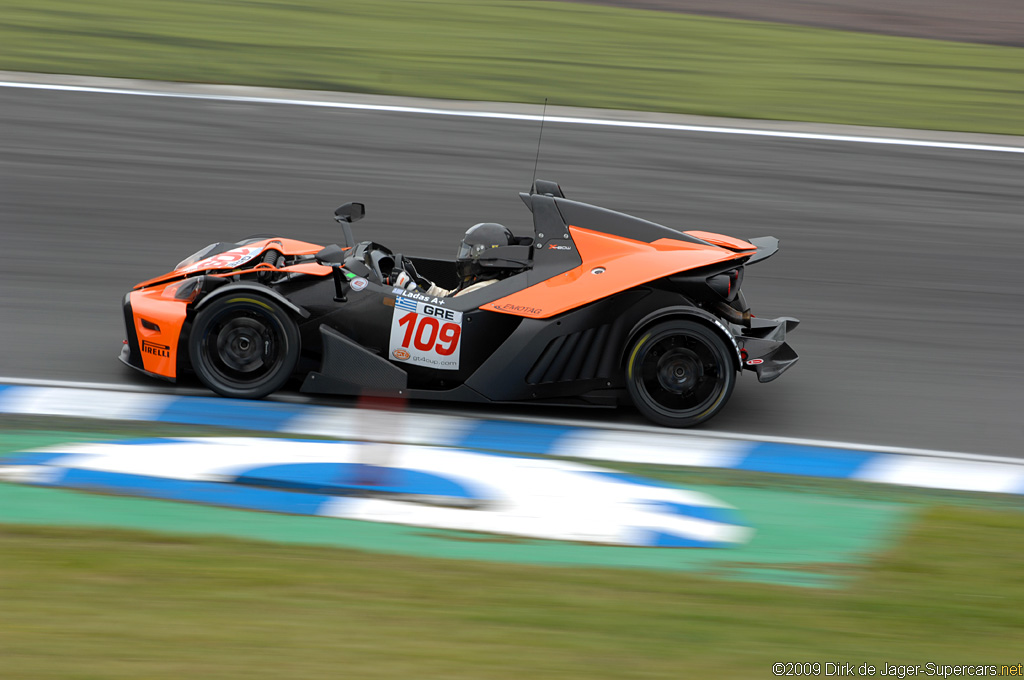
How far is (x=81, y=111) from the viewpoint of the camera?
42.6 ft

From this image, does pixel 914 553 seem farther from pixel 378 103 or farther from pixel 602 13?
pixel 602 13

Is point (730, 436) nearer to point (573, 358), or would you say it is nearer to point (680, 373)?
point (680, 373)

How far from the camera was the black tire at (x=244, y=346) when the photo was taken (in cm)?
697

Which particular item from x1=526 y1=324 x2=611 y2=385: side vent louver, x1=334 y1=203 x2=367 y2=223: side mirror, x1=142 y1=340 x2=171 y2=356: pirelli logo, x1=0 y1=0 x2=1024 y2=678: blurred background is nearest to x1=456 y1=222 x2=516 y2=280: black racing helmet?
x1=526 y1=324 x2=611 y2=385: side vent louver

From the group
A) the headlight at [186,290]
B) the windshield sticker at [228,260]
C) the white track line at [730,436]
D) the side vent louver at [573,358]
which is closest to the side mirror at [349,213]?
the windshield sticker at [228,260]

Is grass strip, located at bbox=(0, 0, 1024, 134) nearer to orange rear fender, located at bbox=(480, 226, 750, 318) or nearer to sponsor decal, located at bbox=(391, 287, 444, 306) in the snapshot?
orange rear fender, located at bbox=(480, 226, 750, 318)

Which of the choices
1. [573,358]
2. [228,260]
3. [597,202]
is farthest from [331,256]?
[597,202]

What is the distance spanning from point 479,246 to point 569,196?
4821 millimetres

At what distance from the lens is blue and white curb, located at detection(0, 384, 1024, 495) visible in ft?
21.8

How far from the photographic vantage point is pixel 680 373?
→ 278 inches

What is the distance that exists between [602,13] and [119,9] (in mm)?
7568

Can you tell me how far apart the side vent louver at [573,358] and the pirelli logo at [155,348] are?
7.51ft

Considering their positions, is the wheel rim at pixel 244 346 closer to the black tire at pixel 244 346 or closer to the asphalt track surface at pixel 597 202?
the black tire at pixel 244 346

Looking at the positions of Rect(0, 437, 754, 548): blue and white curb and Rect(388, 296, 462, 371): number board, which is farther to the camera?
Rect(388, 296, 462, 371): number board
